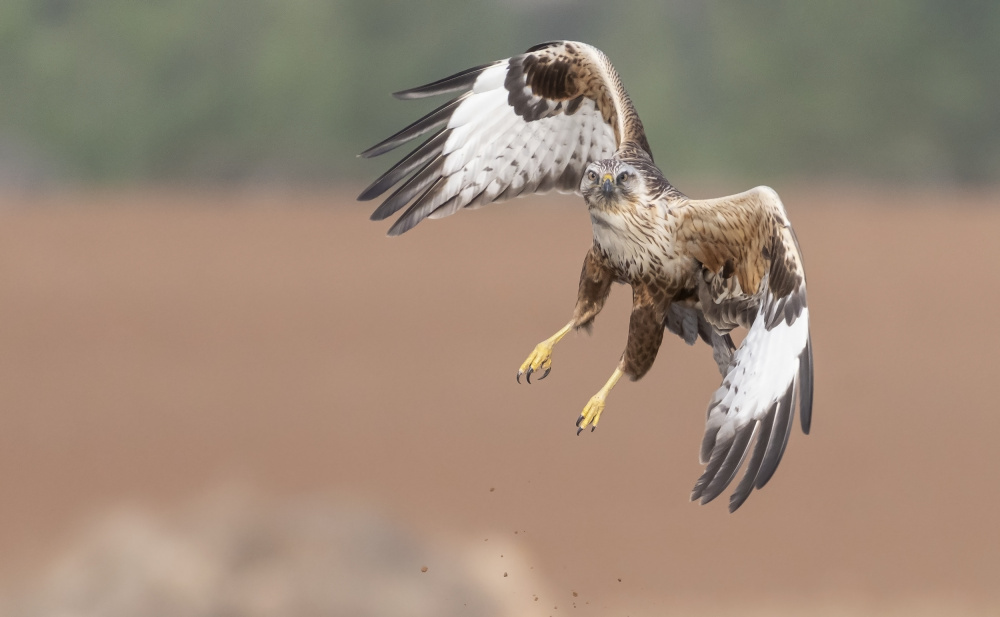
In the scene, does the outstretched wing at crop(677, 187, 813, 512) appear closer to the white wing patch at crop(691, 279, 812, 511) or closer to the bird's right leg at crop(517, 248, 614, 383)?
the white wing patch at crop(691, 279, 812, 511)

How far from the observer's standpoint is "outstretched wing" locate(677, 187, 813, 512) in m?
6.18

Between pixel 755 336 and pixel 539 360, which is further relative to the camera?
pixel 539 360

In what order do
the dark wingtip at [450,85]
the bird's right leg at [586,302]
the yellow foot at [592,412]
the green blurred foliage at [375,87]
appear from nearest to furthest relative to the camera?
the yellow foot at [592,412], the bird's right leg at [586,302], the dark wingtip at [450,85], the green blurred foliage at [375,87]

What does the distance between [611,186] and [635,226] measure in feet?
0.83

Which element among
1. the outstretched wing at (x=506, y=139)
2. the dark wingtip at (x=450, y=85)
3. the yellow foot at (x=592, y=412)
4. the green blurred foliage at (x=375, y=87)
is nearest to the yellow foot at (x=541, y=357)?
the yellow foot at (x=592, y=412)

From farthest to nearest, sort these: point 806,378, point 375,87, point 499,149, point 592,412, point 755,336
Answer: point 375,87 < point 499,149 < point 592,412 < point 755,336 < point 806,378

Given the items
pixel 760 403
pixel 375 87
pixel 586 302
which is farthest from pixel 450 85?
pixel 375 87

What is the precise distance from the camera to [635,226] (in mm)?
6453

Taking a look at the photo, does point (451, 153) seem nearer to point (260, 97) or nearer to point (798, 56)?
point (260, 97)

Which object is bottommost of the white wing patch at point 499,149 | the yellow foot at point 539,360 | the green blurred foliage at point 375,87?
the green blurred foliage at point 375,87

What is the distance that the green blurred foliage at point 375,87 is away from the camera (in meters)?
39.9

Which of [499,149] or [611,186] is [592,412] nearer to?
[611,186]

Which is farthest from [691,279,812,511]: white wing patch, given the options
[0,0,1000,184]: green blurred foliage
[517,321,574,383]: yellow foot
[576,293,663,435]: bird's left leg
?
[0,0,1000,184]: green blurred foliage

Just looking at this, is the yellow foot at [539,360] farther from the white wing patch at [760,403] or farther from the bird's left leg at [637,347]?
the white wing patch at [760,403]
